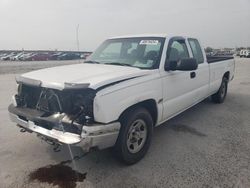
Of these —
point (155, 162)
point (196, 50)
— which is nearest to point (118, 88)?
point (155, 162)

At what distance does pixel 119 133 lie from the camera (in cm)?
315

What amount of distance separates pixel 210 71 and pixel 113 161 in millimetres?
3348

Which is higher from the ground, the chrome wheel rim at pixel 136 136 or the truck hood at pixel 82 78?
the truck hood at pixel 82 78

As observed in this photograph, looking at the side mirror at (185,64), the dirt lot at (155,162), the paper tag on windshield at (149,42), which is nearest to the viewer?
the dirt lot at (155,162)

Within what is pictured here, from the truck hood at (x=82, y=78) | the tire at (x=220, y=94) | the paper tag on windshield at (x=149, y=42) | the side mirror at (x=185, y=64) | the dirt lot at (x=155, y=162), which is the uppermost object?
the paper tag on windshield at (x=149, y=42)

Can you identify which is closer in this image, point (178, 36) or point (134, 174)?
point (134, 174)

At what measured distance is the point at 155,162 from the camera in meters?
3.54

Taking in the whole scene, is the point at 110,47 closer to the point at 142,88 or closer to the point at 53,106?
the point at 142,88

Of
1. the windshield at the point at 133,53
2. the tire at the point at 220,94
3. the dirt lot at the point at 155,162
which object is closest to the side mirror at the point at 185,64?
the windshield at the point at 133,53

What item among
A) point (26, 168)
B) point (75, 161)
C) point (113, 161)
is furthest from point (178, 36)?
point (26, 168)

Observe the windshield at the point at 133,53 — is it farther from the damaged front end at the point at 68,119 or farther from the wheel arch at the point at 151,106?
the damaged front end at the point at 68,119

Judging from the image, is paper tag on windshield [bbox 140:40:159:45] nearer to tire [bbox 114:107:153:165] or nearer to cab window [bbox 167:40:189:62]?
cab window [bbox 167:40:189:62]

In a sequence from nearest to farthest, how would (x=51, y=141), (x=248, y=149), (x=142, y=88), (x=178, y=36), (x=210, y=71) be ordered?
(x=51, y=141)
(x=142, y=88)
(x=248, y=149)
(x=178, y=36)
(x=210, y=71)

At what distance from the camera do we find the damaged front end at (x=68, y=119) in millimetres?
2812
